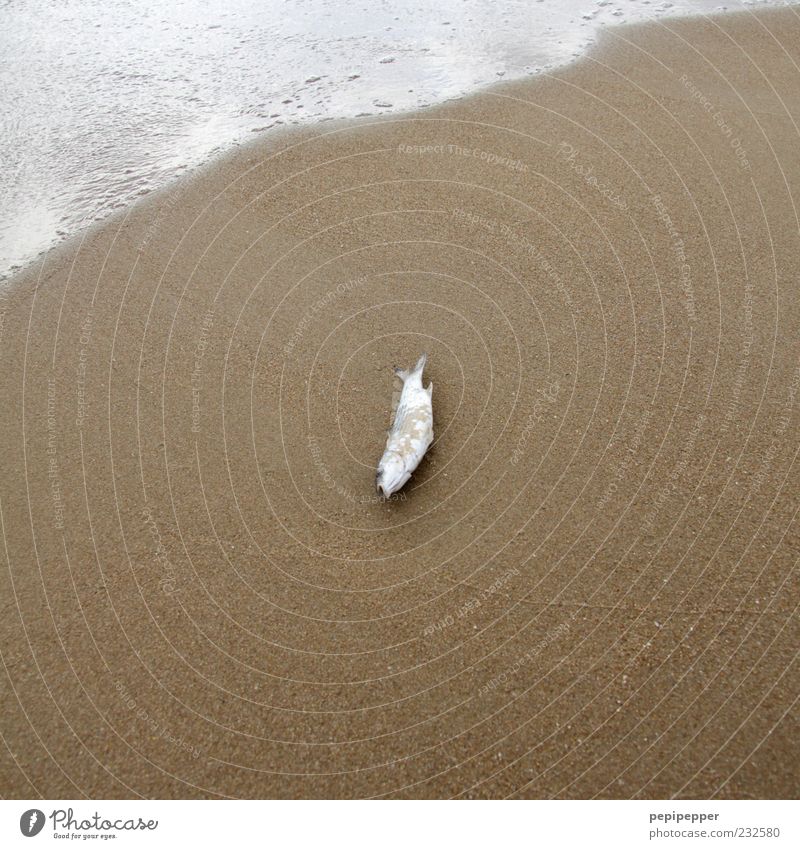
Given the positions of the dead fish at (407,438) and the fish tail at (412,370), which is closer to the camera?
the dead fish at (407,438)

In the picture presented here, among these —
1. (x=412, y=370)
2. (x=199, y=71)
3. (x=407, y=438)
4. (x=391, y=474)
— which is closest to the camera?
(x=391, y=474)

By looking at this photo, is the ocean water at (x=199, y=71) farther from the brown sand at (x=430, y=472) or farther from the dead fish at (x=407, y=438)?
the dead fish at (x=407, y=438)

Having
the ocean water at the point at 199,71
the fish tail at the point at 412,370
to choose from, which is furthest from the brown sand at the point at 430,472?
the ocean water at the point at 199,71

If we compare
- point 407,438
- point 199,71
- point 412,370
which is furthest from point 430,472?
point 199,71

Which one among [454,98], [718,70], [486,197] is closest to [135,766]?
[486,197]

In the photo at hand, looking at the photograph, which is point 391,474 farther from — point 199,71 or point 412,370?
point 199,71

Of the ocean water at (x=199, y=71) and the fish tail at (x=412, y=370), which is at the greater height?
the ocean water at (x=199, y=71)
